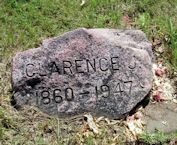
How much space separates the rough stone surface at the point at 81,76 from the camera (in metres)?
5.28

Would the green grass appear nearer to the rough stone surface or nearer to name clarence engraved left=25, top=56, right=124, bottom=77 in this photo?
the rough stone surface

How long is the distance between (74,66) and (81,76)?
126 mm

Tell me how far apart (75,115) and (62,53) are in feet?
2.14

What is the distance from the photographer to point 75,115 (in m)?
5.31

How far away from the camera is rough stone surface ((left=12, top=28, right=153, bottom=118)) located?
17.3 feet

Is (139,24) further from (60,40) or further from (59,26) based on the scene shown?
(60,40)

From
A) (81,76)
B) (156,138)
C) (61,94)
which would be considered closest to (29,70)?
(61,94)

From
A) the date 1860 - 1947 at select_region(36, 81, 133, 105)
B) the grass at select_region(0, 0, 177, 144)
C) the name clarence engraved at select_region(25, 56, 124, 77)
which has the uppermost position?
the grass at select_region(0, 0, 177, 144)

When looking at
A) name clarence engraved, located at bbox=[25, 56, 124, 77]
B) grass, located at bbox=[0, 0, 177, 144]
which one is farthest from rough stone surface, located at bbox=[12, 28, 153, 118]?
grass, located at bbox=[0, 0, 177, 144]

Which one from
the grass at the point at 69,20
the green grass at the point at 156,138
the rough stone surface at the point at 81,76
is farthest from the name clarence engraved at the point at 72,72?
the green grass at the point at 156,138

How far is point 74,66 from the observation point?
17.4 ft

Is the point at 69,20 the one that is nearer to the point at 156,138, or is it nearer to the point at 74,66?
the point at 74,66

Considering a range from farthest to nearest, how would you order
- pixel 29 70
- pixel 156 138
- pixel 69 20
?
pixel 69 20, pixel 29 70, pixel 156 138

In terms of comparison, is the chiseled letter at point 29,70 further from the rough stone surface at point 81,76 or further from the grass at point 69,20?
the grass at point 69,20
